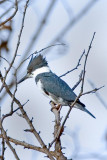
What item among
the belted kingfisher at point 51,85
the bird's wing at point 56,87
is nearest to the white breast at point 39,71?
the belted kingfisher at point 51,85

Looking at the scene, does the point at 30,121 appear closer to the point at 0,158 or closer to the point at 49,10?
the point at 0,158

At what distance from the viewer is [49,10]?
8.92ft

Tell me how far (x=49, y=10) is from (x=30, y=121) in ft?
2.58

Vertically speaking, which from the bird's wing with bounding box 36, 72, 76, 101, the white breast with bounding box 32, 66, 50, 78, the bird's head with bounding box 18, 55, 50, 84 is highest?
the bird's head with bounding box 18, 55, 50, 84

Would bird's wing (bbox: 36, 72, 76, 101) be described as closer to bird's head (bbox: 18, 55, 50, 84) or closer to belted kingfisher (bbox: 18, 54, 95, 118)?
belted kingfisher (bbox: 18, 54, 95, 118)

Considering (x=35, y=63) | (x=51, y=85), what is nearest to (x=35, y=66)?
(x=35, y=63)

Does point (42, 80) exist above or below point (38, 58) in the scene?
below

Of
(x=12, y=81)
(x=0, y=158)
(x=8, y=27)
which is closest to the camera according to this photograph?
(x=0, y=158)

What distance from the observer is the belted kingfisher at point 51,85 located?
4.11m

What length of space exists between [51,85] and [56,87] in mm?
60

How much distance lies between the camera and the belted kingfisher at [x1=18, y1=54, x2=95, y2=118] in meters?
4.11

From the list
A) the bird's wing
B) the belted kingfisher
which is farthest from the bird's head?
the bird's wing

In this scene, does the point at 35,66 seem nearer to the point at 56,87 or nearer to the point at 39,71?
the point at 39,71

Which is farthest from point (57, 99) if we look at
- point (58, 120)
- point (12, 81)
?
point (12, 81)
